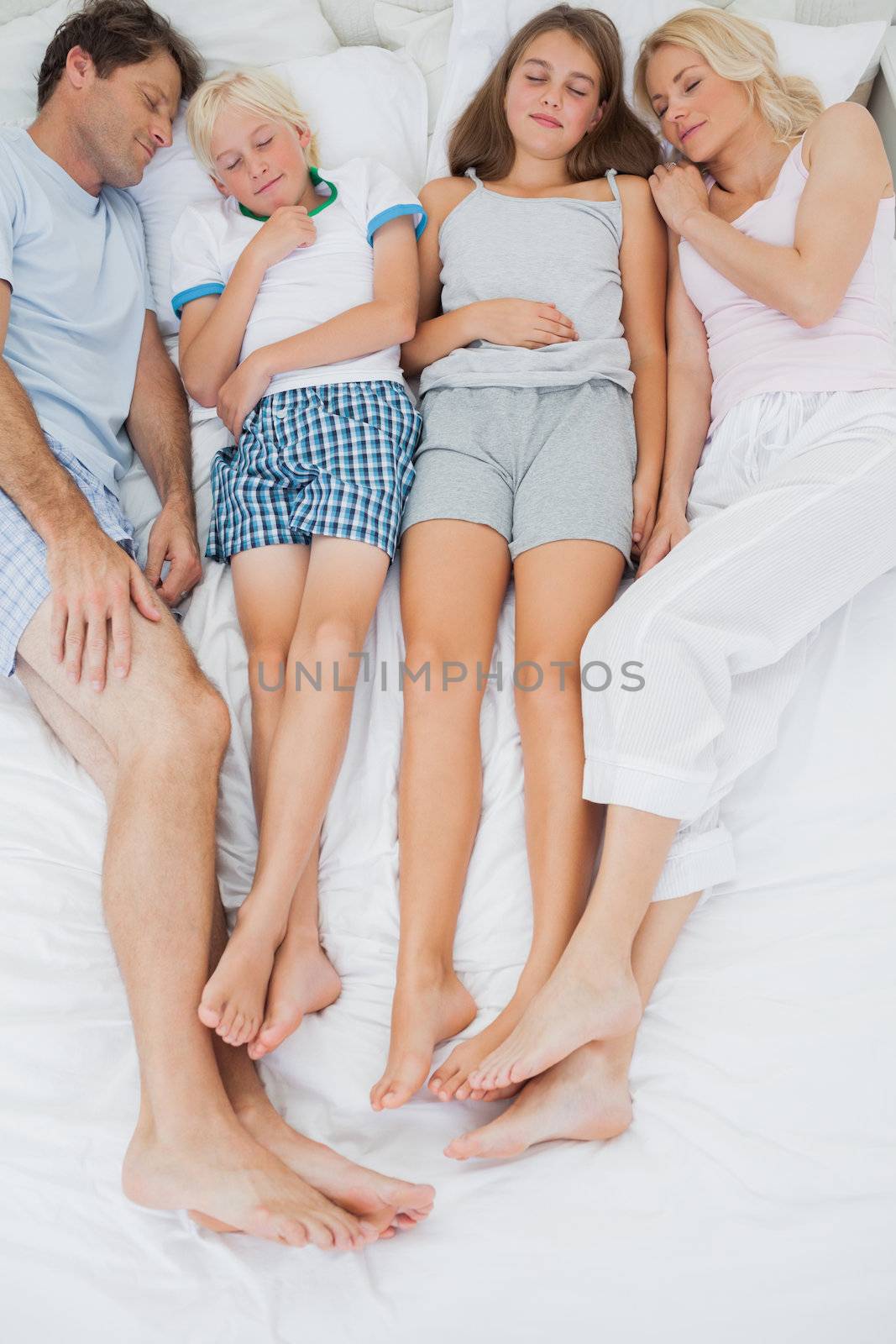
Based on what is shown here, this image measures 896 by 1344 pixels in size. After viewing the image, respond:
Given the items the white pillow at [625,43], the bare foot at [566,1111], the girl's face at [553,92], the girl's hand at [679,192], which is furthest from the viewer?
the white pillow at [625,43]

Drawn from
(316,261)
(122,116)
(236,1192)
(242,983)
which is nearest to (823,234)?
(316,261)

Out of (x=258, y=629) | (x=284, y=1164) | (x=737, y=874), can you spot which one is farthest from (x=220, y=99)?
(x=284, y=1164)

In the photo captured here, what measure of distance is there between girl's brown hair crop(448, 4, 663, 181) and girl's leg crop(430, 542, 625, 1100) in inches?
33.4

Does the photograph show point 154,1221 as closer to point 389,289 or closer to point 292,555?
point 292,555

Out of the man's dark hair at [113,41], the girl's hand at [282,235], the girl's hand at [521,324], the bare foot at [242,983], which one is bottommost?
the bare foot at [242,983]

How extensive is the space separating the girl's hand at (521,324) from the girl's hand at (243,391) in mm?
340

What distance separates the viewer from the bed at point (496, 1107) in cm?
81

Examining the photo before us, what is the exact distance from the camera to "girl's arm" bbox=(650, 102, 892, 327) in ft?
4.50

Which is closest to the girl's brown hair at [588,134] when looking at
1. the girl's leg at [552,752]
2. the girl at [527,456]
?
the girl at [527,456]

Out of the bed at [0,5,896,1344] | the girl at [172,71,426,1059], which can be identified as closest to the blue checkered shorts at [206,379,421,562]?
the girl at [172,71,426,1059]

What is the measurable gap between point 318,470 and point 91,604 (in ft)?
1.27

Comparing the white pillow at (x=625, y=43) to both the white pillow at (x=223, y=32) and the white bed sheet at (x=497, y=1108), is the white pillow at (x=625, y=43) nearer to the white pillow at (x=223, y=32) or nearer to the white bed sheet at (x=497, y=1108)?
the white pillow at (x=223, y=32)

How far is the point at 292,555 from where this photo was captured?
137cm

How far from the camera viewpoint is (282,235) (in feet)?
5.03
